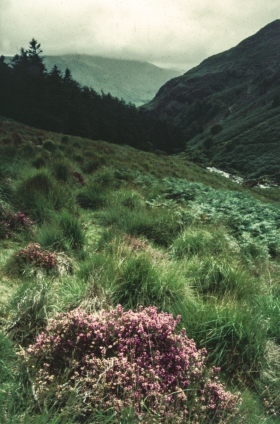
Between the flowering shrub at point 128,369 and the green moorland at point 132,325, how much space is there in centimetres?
1

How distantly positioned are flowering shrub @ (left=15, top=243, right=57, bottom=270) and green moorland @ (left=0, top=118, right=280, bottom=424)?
0.05 ft

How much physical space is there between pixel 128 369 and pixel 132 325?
48cm

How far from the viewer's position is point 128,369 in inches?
101

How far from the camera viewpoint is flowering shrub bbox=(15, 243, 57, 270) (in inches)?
181

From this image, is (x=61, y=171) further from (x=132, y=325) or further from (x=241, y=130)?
(x=241, y=130)

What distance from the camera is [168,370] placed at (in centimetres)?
275

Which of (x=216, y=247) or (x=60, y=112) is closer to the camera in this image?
(x=216, y=247)

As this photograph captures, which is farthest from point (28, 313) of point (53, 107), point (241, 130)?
point (241, 130)

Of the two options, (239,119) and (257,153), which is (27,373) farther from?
(239,119)

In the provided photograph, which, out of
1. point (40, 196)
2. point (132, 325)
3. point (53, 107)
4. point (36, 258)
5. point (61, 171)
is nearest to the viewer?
point (132, 325)

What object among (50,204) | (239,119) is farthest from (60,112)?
(239,119)

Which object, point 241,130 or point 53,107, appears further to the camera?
point 241,130

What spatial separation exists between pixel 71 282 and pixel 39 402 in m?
1.84

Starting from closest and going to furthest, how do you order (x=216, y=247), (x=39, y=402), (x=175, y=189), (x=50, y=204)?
(x=39, y=402)
(x=216, y=247)
(x=50, y=204)
(x=175, y=189)
